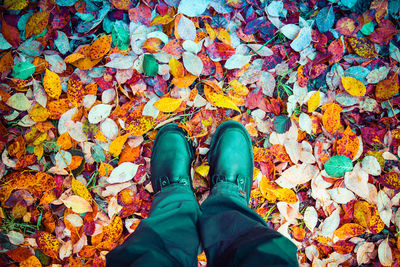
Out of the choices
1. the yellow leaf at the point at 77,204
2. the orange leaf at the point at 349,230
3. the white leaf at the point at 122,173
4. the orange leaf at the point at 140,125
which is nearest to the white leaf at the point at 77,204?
the yellow leaf at the point at 77,204

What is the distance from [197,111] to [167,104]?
4.9 inches

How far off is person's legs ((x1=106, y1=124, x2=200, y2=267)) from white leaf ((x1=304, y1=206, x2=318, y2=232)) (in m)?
0.47

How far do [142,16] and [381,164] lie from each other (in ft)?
3.69

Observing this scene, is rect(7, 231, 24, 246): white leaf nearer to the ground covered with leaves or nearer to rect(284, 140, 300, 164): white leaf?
the ground covered with leaves

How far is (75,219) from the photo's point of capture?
0.89 meters

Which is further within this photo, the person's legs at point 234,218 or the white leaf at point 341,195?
the white leaf at point 341,195

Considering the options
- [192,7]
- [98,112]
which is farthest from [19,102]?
[192,7]

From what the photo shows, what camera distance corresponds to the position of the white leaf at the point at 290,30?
0.88 meters

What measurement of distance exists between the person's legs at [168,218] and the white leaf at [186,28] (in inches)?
13.9

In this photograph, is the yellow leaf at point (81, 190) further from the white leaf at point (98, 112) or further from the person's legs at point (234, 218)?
the person's legs at point (234, 218)

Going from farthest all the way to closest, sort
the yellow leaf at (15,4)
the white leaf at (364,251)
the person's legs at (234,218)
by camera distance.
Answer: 1. the white leaf at (364,251)
2. the yellow leaf at (15,4)
3. the person's legs at (234,218)

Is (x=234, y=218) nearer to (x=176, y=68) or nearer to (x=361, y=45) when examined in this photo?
(x=176, y=68)

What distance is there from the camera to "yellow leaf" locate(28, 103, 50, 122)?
2.85 feet

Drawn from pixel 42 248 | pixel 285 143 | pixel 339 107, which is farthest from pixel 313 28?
pixel 42 248
